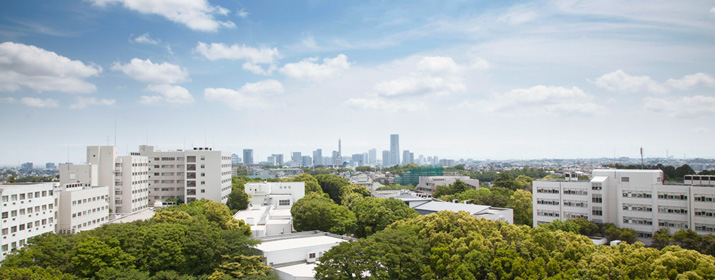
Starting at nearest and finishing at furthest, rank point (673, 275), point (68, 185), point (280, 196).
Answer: point (673, 275) → point (68, 185) → point (280, 196)

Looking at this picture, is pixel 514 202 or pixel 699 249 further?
pixel 514 202

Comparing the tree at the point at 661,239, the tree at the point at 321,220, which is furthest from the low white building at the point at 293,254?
the tree at the point at 661,239

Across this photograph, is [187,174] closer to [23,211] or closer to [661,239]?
[23,211]

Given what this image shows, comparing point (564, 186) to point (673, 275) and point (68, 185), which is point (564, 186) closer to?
point (673, 275)

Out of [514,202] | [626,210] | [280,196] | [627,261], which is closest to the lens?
[627,261]

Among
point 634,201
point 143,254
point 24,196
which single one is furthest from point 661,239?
point 24,196

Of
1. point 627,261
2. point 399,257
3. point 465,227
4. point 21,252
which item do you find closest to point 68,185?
point 21,252

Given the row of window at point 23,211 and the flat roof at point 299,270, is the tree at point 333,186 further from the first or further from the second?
the flat roof at point 299,270
